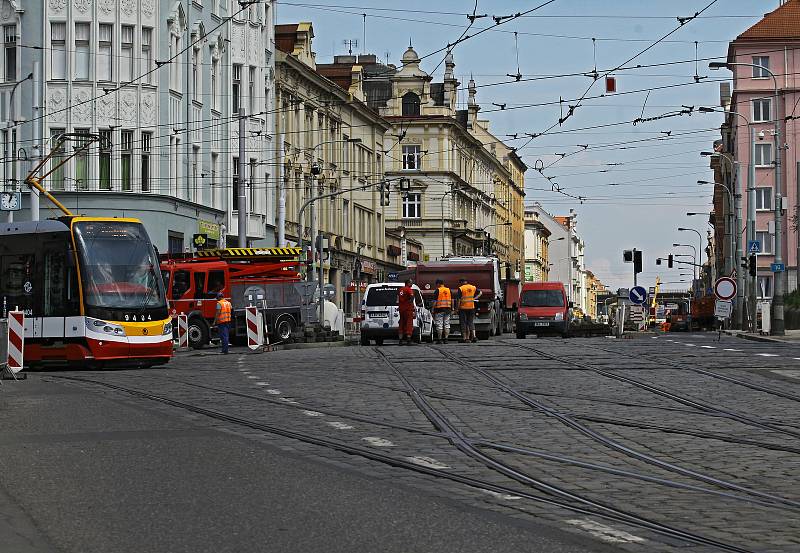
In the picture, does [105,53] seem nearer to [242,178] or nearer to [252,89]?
[242,178]

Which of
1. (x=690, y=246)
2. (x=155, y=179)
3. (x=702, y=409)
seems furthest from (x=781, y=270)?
(x=690, y=246)

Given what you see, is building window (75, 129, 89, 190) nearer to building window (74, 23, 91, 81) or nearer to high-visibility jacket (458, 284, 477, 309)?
building window (74, 23, 91, 81)

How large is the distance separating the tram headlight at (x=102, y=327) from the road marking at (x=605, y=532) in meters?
20.1

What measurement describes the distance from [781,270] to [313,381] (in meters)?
32.9

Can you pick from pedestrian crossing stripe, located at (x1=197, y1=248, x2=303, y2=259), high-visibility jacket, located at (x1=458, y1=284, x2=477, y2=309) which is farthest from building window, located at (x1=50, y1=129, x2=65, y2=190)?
high-visibility jacket, located at (x1=458, y1=284, x2=477, y2=309)

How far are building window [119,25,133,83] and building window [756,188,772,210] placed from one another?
175ft

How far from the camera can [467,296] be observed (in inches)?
1559

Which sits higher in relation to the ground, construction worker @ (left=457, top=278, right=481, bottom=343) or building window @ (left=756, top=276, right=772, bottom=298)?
building window @ (left=756, top=276, right=772, bottom=298)

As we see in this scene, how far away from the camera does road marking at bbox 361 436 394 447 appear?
12.5 meters

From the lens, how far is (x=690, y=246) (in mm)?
142750

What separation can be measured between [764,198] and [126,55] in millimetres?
54044

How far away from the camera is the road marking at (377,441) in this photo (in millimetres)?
12547

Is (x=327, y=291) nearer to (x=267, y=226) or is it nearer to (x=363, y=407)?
(x=267, y=226)

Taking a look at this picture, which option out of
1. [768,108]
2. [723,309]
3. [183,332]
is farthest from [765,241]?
[183,332]
